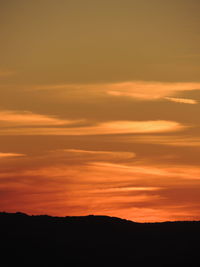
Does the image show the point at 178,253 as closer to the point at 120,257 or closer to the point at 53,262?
the point at 120,257

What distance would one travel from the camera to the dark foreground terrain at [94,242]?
127750 millimetres

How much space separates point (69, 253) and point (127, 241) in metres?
8.88

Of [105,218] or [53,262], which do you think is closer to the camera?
[53,262]

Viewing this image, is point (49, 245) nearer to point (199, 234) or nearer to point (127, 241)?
point (127, 241)

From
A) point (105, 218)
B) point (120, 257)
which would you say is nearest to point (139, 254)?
point (120, 257)

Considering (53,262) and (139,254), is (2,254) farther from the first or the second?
(139,254)

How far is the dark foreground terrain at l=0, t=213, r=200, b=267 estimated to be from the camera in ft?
419

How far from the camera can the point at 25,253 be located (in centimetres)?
12975

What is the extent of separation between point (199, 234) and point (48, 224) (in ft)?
69.0

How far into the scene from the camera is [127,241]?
135 m

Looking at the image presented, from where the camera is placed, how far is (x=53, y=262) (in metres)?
128

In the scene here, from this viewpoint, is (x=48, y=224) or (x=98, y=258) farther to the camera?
(x=48, y=224)

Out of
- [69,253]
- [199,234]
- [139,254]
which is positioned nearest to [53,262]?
[69,253]

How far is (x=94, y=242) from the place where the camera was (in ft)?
439
